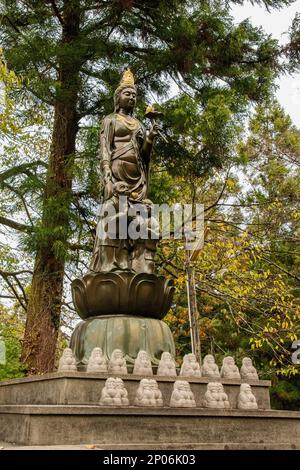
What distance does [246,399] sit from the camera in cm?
571

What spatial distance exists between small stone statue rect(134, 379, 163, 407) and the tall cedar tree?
4602 mm

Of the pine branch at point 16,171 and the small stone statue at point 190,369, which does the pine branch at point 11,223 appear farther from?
the small stone statue at point 190,369

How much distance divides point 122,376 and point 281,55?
27.2 ft

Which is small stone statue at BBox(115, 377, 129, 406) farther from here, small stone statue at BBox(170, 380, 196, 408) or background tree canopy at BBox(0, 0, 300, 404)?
background tree canopy at BBox(0, 0, 300, 404)

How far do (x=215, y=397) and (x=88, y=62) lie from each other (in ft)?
25.0

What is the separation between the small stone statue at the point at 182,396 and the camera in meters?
5.22

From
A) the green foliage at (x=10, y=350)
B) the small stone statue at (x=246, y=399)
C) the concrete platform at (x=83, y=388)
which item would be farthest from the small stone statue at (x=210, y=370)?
the green foliage at (x=10, y=350)

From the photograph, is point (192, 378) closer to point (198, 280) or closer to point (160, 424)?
point (160, 424)

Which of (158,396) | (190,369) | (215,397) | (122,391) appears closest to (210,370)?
(190,369)

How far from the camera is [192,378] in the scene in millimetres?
5852

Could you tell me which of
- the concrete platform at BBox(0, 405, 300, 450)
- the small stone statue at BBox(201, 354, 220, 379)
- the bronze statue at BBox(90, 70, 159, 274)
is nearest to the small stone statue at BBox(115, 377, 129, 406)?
the concrete platform at BBox(0, 405, 300, 450)

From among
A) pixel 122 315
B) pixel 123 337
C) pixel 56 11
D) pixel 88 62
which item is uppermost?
pixel 56 11

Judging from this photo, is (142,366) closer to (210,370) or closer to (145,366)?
(145,366)
